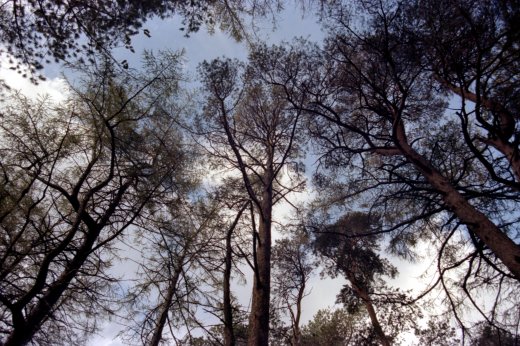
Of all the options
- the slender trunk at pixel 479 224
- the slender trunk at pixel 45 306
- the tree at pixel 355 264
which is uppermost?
the tree at pixel 355 264

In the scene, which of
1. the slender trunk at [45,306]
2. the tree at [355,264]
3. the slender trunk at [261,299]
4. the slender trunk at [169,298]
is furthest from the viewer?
the tree at [355,264]

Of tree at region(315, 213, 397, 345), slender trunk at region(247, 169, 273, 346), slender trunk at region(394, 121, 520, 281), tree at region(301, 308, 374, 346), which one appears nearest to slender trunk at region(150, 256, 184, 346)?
slender trunk at region(247, 169, 273, 346)

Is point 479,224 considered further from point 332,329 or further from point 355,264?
point 332,329

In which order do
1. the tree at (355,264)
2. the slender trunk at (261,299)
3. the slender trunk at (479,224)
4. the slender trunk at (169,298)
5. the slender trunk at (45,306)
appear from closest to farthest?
the slender trunk at (45,306) < the slender trunk at (169,298) < the slender trunk at (479,224) < the slender trunk at (261,299) < the tree at (355,264)

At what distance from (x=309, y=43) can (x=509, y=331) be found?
5589 mm

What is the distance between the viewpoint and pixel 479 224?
4570mm

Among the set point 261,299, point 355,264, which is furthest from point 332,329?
point 261,299

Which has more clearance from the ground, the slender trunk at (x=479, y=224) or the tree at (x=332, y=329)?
the tree at (x=332, y=329)

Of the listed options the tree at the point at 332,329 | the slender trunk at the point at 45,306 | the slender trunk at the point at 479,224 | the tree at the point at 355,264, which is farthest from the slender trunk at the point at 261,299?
the tree at the point at 332,329

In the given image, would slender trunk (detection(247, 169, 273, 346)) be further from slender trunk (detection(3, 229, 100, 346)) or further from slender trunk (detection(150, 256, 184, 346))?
slender trunk (detection(3, 229, 100, 346))

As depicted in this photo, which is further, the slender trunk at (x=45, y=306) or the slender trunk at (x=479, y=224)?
the slender trunk at (x=479, y=224)

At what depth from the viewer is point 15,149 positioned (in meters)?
A: 4.49

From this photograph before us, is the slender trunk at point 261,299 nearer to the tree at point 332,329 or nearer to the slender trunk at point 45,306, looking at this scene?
the slender trunk at point 45,306

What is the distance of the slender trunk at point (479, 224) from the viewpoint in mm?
4090
